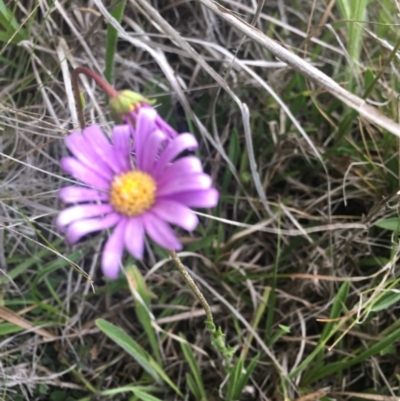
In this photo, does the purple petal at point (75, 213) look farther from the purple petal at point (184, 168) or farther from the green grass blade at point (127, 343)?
the green grass blade at point (127, 343)

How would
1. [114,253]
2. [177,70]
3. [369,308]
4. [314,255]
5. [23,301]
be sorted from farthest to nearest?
[177,70] < [314,255] < [23,301] < [369,308] < [114,253]

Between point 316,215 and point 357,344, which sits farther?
point 316,215

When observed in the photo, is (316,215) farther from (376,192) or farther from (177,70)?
(177,70)

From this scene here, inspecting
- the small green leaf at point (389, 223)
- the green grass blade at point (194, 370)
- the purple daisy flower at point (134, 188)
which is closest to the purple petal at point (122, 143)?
the purple daisy flower at point (134, 188)

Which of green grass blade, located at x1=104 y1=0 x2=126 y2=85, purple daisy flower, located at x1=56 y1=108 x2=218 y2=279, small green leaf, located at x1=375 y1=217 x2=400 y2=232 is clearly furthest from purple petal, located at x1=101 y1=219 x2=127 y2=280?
small green leaf, located at x1=375 y1=217 x2=400 y2=232

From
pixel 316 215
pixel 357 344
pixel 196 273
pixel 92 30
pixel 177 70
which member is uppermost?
pixel 92 30

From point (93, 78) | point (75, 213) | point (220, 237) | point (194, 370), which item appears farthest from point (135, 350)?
point (93, 78)

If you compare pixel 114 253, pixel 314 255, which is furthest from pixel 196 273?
pixel 114 253
